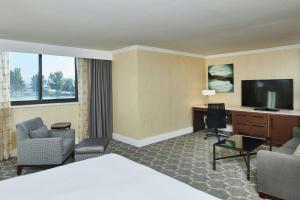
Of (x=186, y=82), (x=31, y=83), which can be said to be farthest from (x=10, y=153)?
(x=186, y=82)

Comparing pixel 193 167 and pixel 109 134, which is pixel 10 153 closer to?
pixel 109 134

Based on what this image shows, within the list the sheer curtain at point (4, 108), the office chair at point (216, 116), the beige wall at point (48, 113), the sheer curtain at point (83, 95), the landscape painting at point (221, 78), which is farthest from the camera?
the landscape painting at point (221, 78)

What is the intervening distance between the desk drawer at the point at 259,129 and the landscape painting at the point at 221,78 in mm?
1514

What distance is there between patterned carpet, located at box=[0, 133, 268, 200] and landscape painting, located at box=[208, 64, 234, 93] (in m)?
1.83

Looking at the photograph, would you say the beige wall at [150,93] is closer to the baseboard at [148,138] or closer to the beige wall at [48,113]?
the baseboard at [148,138]

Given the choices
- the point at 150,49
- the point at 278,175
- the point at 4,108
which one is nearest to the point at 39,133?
the point at 4,108

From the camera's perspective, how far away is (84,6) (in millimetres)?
2441

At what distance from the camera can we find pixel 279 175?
7.82 feet

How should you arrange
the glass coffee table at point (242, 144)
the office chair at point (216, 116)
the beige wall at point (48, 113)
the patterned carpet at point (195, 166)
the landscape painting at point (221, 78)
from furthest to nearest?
the landscape painting at point (221, 78), the office chair at point (216, 116), the beige wall at point (48, 113), the glass coffee table at point (242, 144), the patterned carpet at point (195, 166)

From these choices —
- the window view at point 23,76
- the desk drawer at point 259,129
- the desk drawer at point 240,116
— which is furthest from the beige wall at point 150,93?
the window view at point 23,76

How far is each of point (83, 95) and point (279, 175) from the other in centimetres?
432

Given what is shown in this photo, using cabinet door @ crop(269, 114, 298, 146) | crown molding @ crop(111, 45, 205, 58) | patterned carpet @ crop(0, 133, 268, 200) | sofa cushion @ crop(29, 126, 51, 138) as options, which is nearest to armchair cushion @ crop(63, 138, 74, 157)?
sofa cushion @ crop(29, 126, 51, 138)

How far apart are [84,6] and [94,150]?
→ 2.19m

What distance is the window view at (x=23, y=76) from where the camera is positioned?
433 centimetres
